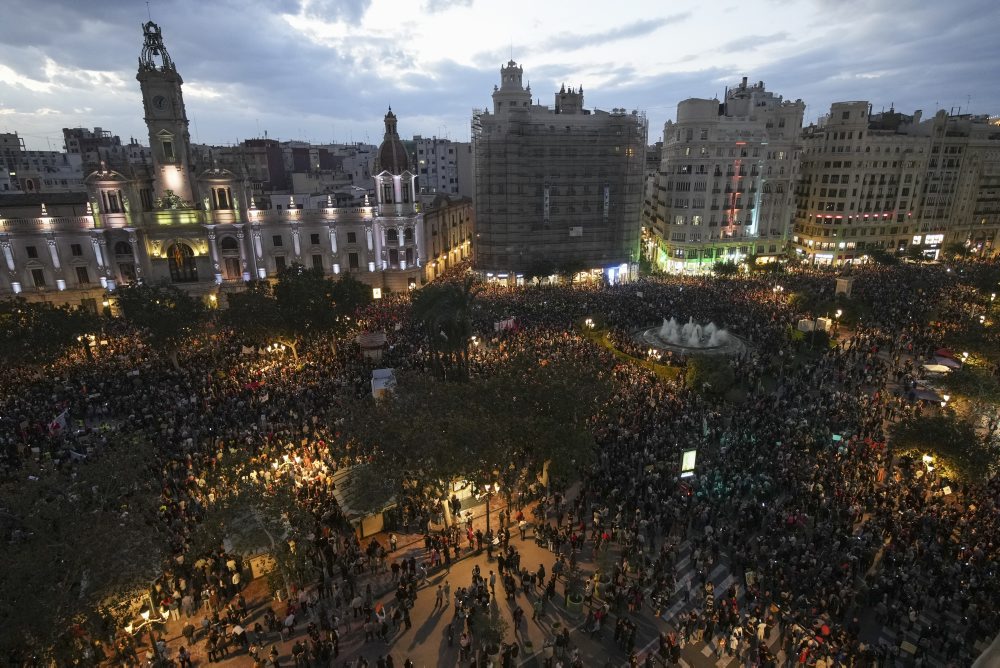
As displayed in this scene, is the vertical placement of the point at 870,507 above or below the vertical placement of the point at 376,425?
below

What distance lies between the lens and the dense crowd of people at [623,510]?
17.3m

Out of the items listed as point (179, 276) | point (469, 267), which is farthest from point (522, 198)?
point (179, 276)

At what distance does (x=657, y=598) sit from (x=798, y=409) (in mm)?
16798

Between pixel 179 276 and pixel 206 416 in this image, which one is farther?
pixel 179 276

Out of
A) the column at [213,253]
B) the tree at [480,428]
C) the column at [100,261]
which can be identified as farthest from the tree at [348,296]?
the column at [100,261]

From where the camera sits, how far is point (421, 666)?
1648cm

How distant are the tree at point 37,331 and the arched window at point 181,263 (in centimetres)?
1973

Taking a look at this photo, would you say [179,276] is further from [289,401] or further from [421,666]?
[421,666]

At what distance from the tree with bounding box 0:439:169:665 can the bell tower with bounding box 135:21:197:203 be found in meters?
50.1

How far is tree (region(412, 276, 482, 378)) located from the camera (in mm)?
31672

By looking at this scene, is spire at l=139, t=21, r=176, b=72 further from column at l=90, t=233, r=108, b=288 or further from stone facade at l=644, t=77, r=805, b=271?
stone facade at l=644, t=77, r=805, b=271

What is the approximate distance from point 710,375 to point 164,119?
58263 mm

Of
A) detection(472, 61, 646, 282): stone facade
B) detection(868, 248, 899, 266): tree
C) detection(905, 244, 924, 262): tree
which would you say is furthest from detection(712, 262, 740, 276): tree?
detection(905, 244, 924, 262): tree

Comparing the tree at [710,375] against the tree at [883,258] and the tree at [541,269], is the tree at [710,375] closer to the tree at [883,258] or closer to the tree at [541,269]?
the tree at [541,269]
